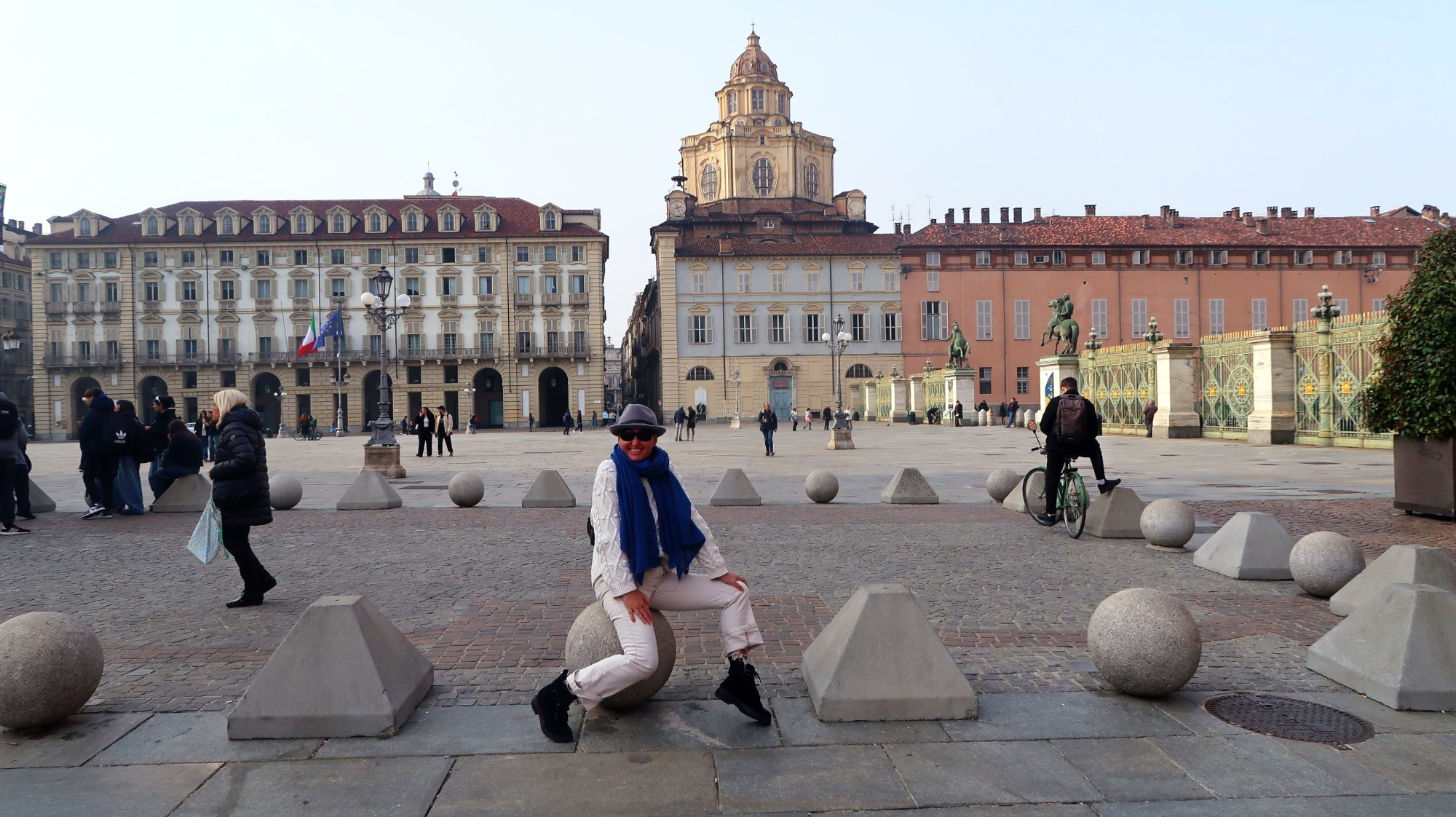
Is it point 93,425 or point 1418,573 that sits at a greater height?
point 93,425

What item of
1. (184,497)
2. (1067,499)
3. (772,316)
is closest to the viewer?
(1067,499)

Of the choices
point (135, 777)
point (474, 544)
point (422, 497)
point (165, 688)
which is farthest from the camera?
point (422, 497)

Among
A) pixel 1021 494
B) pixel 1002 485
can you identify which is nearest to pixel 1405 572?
pixel 1021 494

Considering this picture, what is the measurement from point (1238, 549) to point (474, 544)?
6.87 metres

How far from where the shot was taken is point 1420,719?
428 centimetres

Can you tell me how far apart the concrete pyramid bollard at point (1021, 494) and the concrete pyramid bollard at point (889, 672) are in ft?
20.8

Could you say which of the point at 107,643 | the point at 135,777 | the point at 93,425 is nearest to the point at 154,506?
the point at 93,425

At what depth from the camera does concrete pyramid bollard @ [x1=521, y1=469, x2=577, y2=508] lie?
13.2m

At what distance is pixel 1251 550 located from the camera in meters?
7.64

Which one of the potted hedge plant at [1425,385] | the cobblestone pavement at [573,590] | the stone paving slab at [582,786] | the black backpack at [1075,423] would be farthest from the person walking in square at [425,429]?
the stone paving slab at [582,786]

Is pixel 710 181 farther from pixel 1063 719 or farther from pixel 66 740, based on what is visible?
pixel 66 740

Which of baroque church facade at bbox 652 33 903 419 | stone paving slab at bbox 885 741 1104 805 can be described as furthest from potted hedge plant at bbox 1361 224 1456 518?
baroque church facade at bbox 652 33 903 419

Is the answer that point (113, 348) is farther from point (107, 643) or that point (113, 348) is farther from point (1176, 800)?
point (1176, 800)

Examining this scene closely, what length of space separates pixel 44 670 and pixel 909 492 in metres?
10.4
